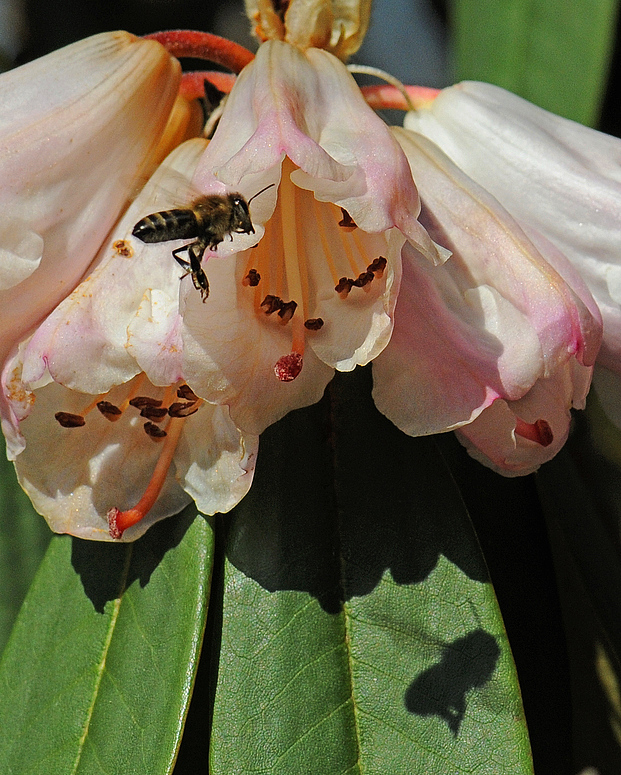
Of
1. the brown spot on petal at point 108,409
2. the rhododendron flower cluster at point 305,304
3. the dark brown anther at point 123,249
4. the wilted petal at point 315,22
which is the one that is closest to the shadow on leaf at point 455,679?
the rhododendron flower cluster at point 305,304

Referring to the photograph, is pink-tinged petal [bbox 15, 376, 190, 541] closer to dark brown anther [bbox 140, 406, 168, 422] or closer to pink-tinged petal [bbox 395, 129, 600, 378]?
dark brown anther [bbox 140, 406, 168, 422]

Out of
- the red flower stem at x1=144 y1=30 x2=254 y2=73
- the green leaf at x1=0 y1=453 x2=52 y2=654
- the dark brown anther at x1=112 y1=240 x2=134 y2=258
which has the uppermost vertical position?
the red flower stem at x1=144 y1=30 x2=254 y2=73

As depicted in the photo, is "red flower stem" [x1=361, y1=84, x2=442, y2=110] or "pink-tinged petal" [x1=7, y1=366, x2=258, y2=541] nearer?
"pink-tinged petal" [x1=7, y1=366, x2=258, y2=541]

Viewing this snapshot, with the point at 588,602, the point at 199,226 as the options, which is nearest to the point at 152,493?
the point at 199,226

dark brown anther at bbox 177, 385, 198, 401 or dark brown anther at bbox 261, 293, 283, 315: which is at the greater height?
dark brown anther at bbox 261, 293, 283, 315

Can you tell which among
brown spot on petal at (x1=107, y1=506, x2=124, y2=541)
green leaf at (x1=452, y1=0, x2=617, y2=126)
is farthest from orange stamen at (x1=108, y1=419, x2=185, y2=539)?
green leaf at (x1=452, y1=0, x2=617, y2=126)

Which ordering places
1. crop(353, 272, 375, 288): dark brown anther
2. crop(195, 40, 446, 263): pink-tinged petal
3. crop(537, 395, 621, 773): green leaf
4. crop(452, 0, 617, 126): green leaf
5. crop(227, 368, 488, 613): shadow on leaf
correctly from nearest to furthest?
1. crop(195, 40, 446, 263): pink-tinged petal
2. crop(353, 272, 375, 288): dark brown anther
3. crop(227, 368, 488, 613): shadow on leaf
4. crop(537, 395, 621, 773): green leaf
5. crop(452, 0, 617, 126): green leaf

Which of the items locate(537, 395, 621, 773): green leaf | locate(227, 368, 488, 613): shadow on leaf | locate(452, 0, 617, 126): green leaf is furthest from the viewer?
locate(452, 0, 617, 126): green leaf
